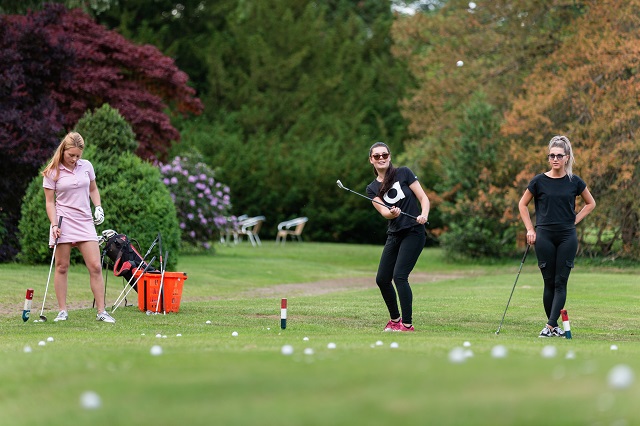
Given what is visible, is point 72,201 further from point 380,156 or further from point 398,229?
point 398,229

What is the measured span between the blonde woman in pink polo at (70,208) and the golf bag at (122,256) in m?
1.81

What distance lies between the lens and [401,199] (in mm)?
10906

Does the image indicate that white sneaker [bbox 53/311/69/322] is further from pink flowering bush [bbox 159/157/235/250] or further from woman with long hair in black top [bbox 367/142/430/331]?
pink flowering bush [bbox 159/157/235/250]

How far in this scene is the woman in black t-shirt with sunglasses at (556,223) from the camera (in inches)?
420

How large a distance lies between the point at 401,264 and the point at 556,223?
65.9 inches

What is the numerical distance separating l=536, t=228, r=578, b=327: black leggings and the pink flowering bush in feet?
57.7

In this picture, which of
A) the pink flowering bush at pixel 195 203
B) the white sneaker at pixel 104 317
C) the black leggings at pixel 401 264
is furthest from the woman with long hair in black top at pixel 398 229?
the pink flowering bush at pixel 195 203

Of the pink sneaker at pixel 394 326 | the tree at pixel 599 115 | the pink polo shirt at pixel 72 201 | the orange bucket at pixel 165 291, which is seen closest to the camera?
the pink sneaker at pixel 394 326

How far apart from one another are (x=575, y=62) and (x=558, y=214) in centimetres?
1846

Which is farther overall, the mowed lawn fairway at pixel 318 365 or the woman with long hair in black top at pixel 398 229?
the woman with long hair in black top at pixel 398 229

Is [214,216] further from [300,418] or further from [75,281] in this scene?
[300,418]

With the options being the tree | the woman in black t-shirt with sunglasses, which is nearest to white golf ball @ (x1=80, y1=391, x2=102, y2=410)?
the woman in black t-shirt with sunglasses

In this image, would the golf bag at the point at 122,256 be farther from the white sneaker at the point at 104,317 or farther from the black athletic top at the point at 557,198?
the black athletic top at the point at 557,198

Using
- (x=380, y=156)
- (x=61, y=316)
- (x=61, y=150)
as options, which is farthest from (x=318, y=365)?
(x=61, y=316)
